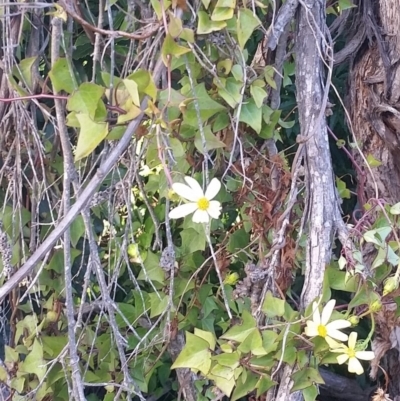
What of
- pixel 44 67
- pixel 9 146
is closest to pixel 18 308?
pixel 9 146

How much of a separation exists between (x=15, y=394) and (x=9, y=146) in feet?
1.26

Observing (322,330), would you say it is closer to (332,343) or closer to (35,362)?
(332,343)

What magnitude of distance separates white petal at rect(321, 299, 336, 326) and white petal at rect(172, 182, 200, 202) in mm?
212

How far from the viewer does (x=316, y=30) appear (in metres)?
0.88

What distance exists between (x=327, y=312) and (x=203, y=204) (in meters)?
0.21

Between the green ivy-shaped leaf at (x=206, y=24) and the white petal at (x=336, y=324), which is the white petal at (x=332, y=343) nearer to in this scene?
the white petal at (x=336, y=324)

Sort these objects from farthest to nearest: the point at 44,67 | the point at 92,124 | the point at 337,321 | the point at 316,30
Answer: the point at 44,67 → the point at 316,30 → the point at 337,321 → the point at 92,124

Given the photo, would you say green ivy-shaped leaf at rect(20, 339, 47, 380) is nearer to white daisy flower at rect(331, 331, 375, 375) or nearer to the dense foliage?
the dense foliage

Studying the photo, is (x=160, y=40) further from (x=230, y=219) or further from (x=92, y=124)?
(x=230, y=219)

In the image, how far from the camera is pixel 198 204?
2.35ft

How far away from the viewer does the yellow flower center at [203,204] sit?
2.35 ft

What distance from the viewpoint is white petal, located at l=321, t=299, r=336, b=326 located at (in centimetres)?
75

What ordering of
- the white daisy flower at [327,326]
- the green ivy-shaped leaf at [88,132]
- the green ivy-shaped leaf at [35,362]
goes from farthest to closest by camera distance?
the green ivy-shaped leaf at [35,362], the white daisy flower at [327,326], the green ivy-shaped leaf at [88,132]

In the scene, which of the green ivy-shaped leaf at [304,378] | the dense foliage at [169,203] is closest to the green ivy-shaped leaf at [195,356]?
the dense foliage at [169,203]
